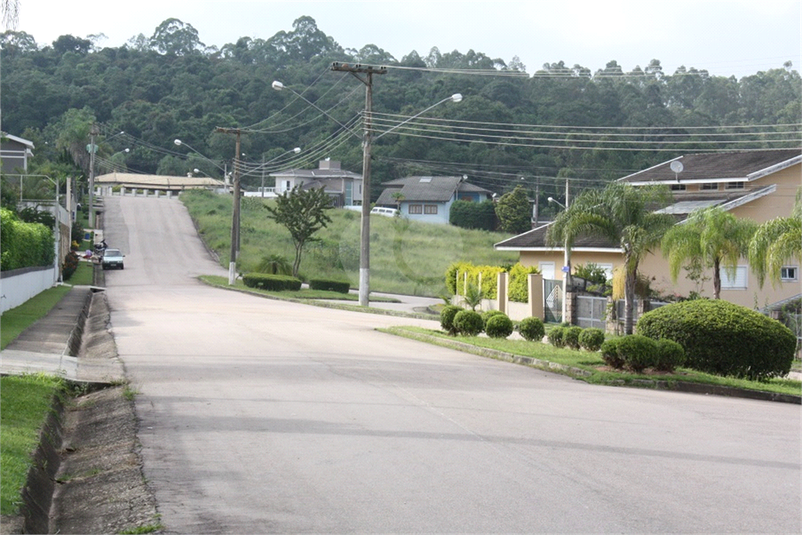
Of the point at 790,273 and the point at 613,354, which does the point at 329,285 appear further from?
the point at 613,354

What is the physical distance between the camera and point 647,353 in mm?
16562

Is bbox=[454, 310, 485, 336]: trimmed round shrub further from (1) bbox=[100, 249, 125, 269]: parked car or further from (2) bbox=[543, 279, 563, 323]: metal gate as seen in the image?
A: (1) bbox=[100, 249, 125, 269]: parked car

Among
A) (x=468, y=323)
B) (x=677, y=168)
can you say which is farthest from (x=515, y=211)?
(x=468, y=323)

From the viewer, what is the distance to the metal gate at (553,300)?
37.5 metres

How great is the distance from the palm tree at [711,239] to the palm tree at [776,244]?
2.80m

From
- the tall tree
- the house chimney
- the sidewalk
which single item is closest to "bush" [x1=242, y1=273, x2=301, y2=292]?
the sidewalk

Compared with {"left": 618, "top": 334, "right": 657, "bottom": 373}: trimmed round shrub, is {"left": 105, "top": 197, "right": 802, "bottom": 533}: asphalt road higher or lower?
lower

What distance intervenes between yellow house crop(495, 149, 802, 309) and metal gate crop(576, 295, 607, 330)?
249 centimetres

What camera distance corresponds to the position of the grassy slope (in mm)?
61969

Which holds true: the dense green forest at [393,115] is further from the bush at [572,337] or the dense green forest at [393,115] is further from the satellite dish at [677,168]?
the bush at [572,337]

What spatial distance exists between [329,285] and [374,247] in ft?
71.7

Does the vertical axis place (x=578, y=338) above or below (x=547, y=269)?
below

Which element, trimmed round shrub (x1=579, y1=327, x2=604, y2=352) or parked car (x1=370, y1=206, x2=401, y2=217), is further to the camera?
parked car (x1=370, y1=206, x2=401, y2=217)

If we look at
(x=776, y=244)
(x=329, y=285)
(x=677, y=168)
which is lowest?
(x=329, y=285)
